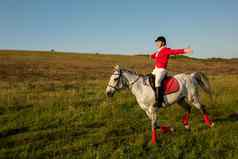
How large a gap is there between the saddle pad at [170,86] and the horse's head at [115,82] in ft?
4.55

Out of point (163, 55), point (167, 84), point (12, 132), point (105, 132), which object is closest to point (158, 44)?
point (163, 55)

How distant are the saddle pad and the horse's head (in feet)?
4.55

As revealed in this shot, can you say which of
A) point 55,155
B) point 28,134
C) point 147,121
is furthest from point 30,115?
point 147,121

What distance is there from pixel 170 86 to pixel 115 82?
5.73ft

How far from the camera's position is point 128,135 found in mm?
6965

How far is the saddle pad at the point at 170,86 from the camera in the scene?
6.94 metres

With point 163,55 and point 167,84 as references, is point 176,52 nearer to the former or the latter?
point 163,55

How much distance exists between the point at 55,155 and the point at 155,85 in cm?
343

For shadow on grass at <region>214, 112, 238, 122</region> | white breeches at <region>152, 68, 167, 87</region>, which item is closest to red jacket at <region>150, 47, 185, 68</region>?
white breeches at <region>152, 68, 167, 87</region>

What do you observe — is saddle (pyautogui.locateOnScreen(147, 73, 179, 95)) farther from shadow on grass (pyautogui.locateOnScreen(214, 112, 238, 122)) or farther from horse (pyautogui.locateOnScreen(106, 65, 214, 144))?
shadow on grass (pyautogui.locateOnScreen(214, 112, 238, 122))

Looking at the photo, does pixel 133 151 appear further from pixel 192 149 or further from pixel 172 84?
pixel 172 84

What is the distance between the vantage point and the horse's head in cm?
674

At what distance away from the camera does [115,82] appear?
6.76m

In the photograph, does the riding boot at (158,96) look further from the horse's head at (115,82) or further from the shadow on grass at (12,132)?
the shadow on grass at (12,132)
